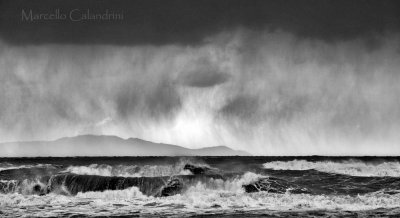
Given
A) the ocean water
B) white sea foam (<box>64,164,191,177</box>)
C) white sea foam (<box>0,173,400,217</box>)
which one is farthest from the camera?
white sea foam (<box>64,164,191,177</box>)

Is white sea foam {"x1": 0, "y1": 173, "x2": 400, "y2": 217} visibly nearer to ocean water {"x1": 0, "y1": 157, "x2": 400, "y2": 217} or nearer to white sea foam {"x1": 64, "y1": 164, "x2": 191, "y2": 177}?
ocean water {"x1": 0, "y1": 157, "x2": 400, "y2": 217}

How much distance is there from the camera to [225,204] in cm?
1781

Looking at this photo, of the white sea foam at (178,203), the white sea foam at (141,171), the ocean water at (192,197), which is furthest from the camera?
the white sea foam at (141,171)

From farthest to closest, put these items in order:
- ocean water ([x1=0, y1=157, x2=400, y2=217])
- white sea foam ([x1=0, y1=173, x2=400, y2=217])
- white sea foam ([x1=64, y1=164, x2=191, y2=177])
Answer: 1. white sea foam ([x1=64, y1=164, x2=191, y2=177])
2. white sea foam ([x1=0, y1=173, x2=400, y2=217])
3. ocean water ([x1=0, y1=157, x2=400, y2=217])

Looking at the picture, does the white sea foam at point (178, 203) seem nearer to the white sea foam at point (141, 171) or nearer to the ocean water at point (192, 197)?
the ocean water at point (192, 197)

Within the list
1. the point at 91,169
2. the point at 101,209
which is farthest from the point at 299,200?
the point at 91,169

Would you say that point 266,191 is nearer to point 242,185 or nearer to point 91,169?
point 242,185

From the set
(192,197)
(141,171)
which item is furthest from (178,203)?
(141,171)

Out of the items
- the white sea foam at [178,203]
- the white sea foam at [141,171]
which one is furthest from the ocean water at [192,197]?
the white sea foam at [141,171]

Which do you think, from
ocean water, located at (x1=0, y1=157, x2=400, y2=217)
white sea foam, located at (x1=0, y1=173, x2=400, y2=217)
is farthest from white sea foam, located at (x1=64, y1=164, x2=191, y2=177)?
white sea foam, located at (x1=0, y1=173, x2=400, y2=217)

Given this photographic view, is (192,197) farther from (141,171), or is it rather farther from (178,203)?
(141,171)

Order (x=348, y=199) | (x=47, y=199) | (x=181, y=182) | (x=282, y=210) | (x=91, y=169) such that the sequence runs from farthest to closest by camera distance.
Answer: (x=91, y=169) < (x=181, y=182) < (x=47, y=199) < (x=348, y=199) < (x=282, y=210)

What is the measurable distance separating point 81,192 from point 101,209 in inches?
251

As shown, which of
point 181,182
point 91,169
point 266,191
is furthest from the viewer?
point 91,169
